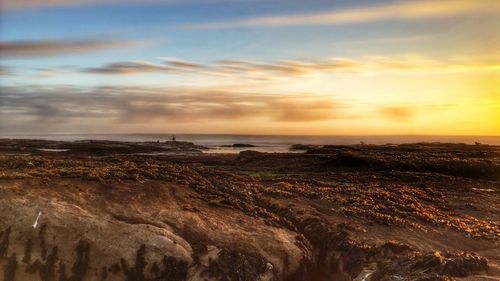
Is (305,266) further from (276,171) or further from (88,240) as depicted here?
(276,171)

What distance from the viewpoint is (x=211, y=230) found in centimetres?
1955

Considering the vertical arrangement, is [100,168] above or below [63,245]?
above

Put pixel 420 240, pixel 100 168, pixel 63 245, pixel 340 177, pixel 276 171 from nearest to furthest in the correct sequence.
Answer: pixel 63 245
pixel 420 240
pixel 100 168
pixel 340 177
pixel 276 171

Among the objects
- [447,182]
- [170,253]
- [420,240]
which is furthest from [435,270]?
[447,182]

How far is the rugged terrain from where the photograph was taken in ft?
56.4

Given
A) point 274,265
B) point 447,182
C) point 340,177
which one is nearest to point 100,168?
point 274,265

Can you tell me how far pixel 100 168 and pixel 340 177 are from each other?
811 inches

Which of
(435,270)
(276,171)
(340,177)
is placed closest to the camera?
(435,270)

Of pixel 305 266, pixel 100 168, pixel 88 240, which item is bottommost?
pixel 305 266

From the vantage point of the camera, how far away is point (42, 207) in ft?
61.2

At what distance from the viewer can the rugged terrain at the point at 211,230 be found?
17.2 meters

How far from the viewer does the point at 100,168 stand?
24812 mm

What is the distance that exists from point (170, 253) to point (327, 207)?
10314 mm

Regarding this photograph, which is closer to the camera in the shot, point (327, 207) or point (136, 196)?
point (136, 196)
